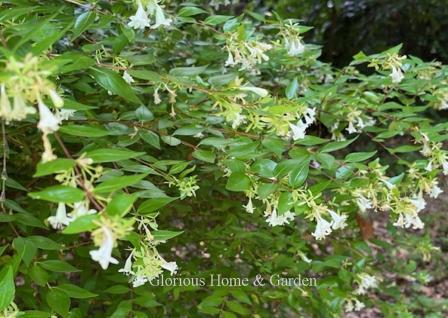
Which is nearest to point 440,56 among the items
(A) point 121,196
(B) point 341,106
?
(B) point 341,106

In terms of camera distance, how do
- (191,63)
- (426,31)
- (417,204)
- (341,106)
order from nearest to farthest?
(417,204) < (341,106) < (191,63) < (426,31)

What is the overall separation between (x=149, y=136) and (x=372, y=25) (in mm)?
4312

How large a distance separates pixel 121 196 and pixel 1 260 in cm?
96

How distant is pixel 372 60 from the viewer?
72.3 inches

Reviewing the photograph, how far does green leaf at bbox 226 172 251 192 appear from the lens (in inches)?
48.1

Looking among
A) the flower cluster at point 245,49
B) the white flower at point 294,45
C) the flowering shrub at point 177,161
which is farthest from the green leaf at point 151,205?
the white flower at point 294,45

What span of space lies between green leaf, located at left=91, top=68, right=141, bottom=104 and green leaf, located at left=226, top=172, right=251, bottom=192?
0.29 m

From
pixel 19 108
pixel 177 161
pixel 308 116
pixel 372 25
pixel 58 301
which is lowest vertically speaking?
pixel 58 301

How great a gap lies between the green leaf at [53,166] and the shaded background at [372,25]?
14.6ft

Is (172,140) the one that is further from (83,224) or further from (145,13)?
(83,224)

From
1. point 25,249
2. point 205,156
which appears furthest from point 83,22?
point 25,249

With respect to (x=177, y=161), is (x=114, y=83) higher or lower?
higher

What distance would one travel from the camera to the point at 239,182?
1232 mm

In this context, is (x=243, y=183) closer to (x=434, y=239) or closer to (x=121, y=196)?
(x=121, y=196)
